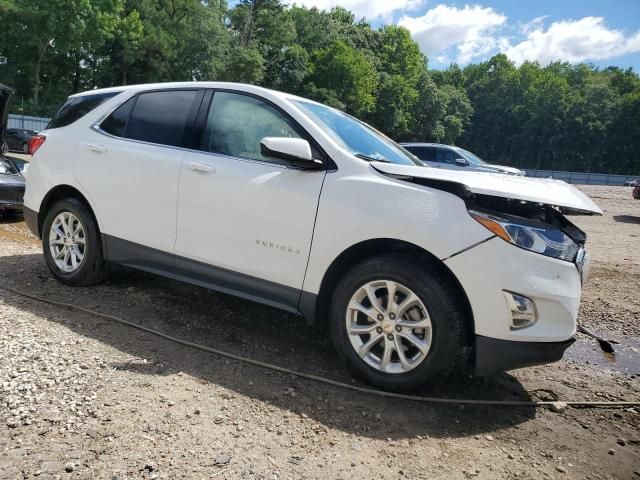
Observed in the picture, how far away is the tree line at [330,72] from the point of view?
123 feet

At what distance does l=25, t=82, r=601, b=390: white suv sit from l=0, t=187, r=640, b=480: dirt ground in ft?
1.27

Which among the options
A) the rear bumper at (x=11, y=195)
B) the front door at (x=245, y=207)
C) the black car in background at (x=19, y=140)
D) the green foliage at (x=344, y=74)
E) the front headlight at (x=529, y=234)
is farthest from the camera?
the green foliage at (x=344, y=74)

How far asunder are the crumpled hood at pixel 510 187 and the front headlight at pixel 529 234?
0.13 m

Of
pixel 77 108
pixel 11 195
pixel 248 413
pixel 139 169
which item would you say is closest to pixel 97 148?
pixel 139 169

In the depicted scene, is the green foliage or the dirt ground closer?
the dirt ground

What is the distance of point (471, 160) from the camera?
16625mm

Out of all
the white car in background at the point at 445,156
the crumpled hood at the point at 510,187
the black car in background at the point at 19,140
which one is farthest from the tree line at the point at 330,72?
the crumpled hood at the point at 510,187

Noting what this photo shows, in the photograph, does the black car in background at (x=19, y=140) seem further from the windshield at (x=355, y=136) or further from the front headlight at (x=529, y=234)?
the front headlight at (x=529, y=234)

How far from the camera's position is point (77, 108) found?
4.64 metres

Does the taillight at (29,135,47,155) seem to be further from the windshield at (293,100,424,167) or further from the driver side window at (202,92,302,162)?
the windshield at (293,100,424,167)

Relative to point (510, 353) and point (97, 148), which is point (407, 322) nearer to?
point (510, 353)

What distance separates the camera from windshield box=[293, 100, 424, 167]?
3519 mm

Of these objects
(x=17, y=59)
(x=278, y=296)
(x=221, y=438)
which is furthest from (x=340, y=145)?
(x=17, y=59)

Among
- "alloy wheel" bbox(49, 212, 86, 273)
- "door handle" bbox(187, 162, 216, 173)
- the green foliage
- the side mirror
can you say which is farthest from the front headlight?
the green foliage
